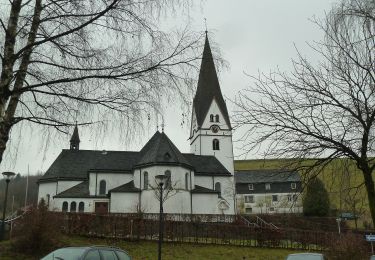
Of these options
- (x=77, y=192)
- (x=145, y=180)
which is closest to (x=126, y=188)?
(x=145, y=180)

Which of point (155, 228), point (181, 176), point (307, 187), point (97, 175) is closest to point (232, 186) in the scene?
point (181, 176)

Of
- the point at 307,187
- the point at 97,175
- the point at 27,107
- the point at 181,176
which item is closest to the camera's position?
the point at 27,107

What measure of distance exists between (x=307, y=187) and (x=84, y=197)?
43.7 m

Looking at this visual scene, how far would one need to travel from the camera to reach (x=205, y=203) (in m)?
49.6

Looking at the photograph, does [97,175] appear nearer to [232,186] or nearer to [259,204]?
[232,186]

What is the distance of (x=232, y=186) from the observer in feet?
187

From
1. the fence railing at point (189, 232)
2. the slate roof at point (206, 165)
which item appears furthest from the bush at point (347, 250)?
the slate roof at point (206, 165)

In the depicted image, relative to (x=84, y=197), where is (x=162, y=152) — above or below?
above

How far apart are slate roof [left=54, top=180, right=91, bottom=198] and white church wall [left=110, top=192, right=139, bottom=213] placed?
13.3ft

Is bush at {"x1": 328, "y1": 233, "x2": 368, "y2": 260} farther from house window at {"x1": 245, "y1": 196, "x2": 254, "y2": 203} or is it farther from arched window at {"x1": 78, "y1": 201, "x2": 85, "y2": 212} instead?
house window at {"x1": 245, "y1": 196, "x2": 254, "y2": 203}

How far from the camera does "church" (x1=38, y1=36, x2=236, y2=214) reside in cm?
Answer: 4750

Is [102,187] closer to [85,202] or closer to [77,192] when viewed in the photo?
[85,202]

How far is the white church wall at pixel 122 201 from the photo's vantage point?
157 ft

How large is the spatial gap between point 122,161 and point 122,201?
7.98 metres
